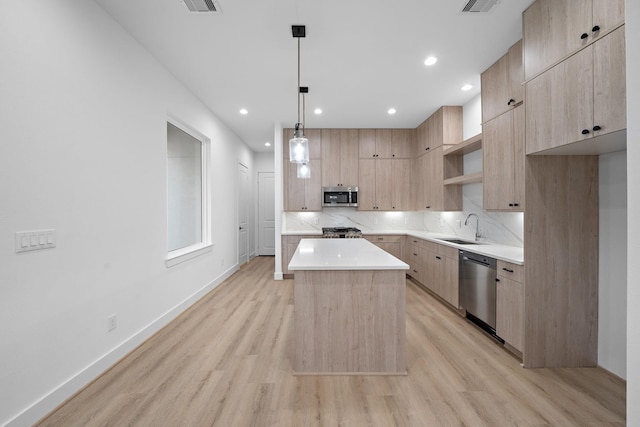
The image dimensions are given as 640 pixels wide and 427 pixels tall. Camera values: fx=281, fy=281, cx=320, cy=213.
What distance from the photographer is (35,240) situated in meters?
1.69

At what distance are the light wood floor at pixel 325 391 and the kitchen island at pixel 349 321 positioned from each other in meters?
0.10

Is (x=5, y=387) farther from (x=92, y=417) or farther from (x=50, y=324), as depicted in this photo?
(x=92, y=417)

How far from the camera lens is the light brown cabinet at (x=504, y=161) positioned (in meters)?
2.49

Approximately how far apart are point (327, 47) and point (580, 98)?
2048 millimetres

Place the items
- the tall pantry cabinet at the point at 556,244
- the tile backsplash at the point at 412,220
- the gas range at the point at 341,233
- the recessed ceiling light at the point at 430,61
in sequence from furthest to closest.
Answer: the gas range at the point at 341,233, the tile backsplash at the point at 412,220, the recessed ceiling light at the point at 430,61, the tall pantry cabinet at the point at 556,244

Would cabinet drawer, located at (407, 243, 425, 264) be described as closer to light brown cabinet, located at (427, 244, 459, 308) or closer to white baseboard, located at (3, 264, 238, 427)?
light brown cabinet, located at (427, 244, 459, 308)

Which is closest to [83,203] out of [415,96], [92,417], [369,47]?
[92,417]

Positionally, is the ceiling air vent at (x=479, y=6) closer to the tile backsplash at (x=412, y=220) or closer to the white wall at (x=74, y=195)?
the tile backsplash at (x=412, y=220)

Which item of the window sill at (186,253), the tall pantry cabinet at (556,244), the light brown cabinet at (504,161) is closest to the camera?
the tall pantry cabinet at (556,244)

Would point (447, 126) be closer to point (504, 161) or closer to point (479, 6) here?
point (504, 161)

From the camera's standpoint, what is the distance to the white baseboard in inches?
64.3

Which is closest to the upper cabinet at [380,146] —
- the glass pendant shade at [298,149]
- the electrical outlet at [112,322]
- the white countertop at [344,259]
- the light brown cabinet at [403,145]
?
the light brown cabinet at [403,145]

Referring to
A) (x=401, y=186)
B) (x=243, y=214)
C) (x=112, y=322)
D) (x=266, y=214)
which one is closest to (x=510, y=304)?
(x=401, y=186)

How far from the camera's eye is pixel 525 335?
2273 millimetres
